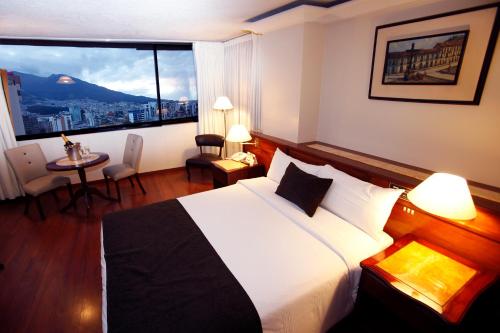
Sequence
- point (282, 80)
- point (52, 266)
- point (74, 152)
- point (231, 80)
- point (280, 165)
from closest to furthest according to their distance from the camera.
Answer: point (52, 266) < point (280, 165) < point (282, 80) < point (74, 152) < point (231, 80)

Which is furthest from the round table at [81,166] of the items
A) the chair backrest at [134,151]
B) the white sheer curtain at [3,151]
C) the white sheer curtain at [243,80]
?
the white sheer curtain at [243,80]

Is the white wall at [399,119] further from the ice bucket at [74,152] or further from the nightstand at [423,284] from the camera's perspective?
the ice bucket at [74,152]

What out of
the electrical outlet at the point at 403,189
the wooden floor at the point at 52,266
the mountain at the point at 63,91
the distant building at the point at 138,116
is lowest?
the wooden floor at the point at 52,266

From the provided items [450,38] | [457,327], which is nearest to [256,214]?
[457,327]

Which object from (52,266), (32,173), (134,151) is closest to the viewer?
(52,266)

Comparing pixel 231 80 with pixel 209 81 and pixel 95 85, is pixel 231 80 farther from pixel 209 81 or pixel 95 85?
pixel 95 85

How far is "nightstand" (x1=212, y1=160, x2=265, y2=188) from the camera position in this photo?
A: 3309 mm

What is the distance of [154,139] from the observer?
4785 mm

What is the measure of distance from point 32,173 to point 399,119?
451 cm

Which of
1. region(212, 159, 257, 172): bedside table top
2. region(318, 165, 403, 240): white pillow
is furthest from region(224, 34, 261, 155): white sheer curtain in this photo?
region(318, 165, 403, 240): white pillow

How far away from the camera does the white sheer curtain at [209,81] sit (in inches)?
181

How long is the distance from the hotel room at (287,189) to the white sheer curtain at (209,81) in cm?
66

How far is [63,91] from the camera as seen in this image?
13.7ft

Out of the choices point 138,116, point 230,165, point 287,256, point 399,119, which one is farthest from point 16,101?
point 399,119
